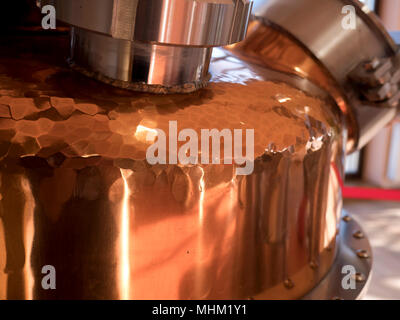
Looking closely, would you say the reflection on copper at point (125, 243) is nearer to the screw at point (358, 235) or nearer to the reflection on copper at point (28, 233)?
the reflection on copper at point (28, 233)

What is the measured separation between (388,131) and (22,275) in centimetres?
328

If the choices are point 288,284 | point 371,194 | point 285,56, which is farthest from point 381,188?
point 288,284

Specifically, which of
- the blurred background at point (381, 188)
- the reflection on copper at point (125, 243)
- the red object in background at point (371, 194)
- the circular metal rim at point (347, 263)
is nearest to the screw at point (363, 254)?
the circular metal rim at point (347, 263)

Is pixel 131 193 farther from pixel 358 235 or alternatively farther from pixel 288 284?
pixel 358 235

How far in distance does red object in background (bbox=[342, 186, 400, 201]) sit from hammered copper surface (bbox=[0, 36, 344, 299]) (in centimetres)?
280

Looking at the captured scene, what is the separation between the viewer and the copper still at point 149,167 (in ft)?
1.84

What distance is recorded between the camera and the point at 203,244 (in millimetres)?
625

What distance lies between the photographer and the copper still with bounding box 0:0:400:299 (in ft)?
1.84

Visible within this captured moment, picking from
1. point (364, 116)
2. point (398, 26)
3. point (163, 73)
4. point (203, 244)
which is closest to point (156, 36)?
point (163, 73)

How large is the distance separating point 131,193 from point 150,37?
17 cm

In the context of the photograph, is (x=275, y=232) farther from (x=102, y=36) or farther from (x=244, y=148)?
(x=102, y=36)

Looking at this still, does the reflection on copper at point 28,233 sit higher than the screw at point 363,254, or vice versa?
the reflection on copper at point 28,233

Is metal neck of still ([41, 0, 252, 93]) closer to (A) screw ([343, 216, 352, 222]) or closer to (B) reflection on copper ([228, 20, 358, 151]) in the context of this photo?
(B) reflection on copper ([228, 20, 358, 151])

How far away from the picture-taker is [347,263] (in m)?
0.89
